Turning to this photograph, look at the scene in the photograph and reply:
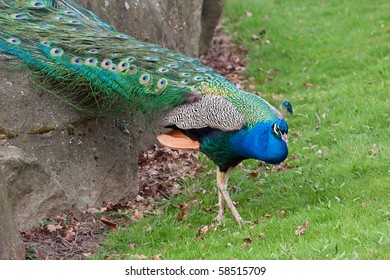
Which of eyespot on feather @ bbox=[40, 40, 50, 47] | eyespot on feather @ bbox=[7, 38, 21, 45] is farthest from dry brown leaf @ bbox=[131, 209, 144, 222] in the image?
eyespot on feather @ bbox=[7, 38, 21, 45]

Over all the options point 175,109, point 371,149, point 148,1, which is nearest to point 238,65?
point 148,1

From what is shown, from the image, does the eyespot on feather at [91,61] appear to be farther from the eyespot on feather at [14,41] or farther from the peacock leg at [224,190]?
the peacock leg at [224,190]

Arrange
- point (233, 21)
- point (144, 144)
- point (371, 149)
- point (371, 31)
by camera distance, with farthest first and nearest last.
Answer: point (233, 21)
point (371, 31)
point (144, 144)
point (371, 149)

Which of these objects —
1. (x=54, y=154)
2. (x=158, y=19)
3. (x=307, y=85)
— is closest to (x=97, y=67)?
(x=54, y=154)

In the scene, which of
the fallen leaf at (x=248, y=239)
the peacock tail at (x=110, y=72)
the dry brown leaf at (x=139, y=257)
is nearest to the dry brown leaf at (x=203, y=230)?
the fallen leaf at (x=248, y=239)

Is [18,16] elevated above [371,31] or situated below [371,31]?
above

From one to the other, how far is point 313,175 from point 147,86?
1.80m

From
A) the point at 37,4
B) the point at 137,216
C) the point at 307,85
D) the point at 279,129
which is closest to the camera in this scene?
the point at 279,129

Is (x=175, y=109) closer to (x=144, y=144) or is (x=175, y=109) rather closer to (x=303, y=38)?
(x=144, y=144)

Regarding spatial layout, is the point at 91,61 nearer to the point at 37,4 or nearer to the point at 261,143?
A: the point at 37,4

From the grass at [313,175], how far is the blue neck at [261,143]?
52 centimetres

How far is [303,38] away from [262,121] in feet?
19.3

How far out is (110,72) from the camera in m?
6.34

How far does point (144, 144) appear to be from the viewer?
820 centimetres
